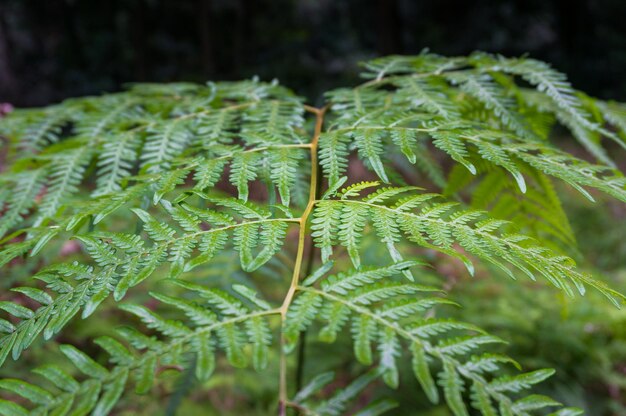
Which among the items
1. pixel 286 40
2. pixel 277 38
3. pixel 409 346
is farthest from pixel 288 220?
pixel 277 38

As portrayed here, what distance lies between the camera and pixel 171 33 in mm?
12250

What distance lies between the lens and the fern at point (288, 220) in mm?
562

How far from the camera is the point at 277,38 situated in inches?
465

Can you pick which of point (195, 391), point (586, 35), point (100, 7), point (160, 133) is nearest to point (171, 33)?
point (100, 7)

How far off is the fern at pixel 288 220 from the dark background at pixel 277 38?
338 inches

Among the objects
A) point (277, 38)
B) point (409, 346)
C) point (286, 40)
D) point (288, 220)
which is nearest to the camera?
point (409, 346)

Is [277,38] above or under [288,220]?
under

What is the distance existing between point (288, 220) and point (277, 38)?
1186 cm

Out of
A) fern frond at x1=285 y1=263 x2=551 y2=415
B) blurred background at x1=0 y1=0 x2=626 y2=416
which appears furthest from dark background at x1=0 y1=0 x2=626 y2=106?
fern frond at x1=285 y1=263 x2=551 y2=415

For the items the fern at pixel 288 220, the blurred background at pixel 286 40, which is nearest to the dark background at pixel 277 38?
the blurred background at pixel 286 40

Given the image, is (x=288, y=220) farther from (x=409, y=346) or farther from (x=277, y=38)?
(x=277, y=38)

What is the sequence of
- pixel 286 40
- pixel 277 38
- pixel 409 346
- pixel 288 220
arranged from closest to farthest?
pixel 409 346
pixel 288 220
pixel 286 40
pixel 277 38

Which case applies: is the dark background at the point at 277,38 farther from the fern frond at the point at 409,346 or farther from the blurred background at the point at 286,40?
the fern frond at the point at 409,346

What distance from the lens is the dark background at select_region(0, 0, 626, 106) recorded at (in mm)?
9844
